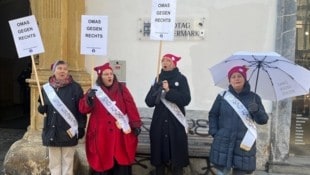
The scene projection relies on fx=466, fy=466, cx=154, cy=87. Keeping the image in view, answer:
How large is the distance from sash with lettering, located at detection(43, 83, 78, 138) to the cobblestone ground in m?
2.62

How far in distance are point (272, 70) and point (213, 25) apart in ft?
6.94

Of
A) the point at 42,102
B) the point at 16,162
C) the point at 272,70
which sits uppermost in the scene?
the point at 272,70

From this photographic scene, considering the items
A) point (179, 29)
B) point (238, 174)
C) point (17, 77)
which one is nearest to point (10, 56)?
point (17, 77)

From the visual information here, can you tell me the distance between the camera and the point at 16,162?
20.7 ft

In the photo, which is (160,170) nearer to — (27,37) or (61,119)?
(61,119)

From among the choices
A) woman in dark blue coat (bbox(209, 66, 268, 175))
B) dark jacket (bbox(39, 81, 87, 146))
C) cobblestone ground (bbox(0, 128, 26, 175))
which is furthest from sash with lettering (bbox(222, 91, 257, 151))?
cobblestone ground (bbox(0, 128, 26, 175))

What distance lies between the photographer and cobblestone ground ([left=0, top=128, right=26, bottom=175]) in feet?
26.2

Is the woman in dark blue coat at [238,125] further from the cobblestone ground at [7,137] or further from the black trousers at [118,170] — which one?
the cobblestone ground at [7,137]

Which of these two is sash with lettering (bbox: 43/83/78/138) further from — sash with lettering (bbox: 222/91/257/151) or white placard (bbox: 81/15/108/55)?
sash with lettering (bbox: 222/91/257/151)

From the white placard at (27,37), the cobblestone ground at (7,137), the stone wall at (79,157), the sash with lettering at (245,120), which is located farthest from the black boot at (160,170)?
the cobblestone ground at (7,137)

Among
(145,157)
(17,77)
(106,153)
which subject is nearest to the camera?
(106,153)

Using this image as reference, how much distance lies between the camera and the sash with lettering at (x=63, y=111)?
5188 millimetres

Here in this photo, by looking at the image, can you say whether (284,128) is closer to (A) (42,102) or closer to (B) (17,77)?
(A) (42,102)

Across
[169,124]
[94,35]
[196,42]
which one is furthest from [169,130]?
[196,42]
